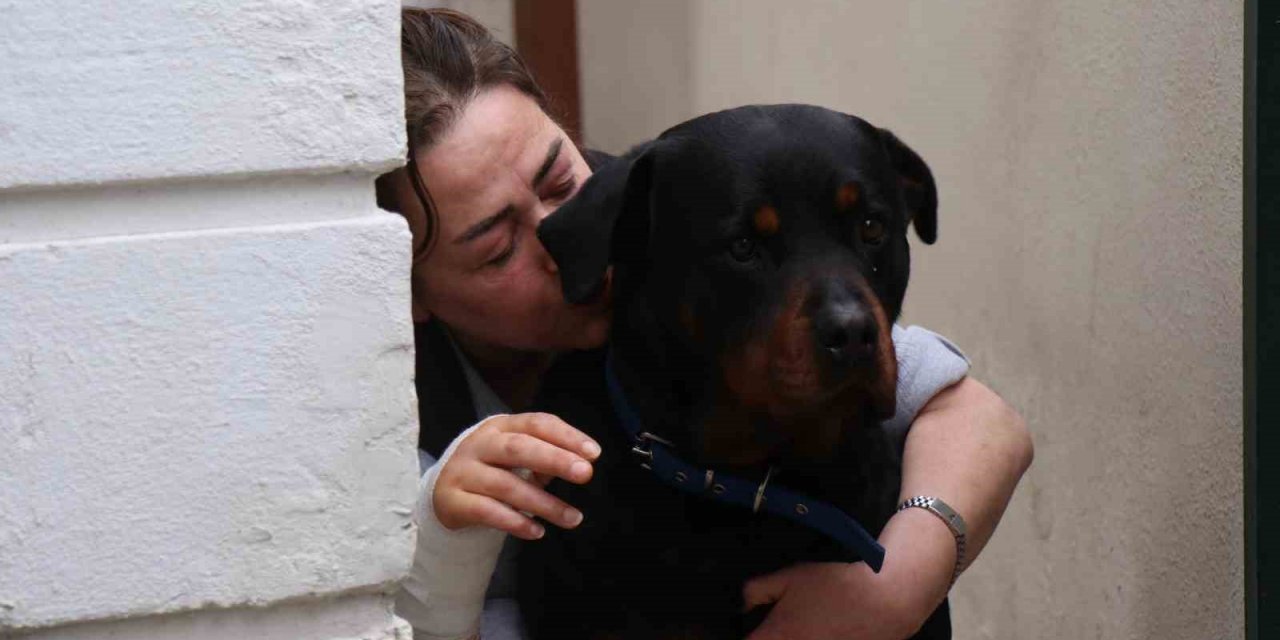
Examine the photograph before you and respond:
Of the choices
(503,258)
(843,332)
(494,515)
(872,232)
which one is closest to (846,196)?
(872,232)

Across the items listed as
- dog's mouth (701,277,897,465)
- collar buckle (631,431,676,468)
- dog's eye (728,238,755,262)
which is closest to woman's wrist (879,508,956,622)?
dog's mouth (701,277,897,465)

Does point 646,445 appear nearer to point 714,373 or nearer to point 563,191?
point 714,373

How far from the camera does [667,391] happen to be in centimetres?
207

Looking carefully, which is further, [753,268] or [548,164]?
[548,164]

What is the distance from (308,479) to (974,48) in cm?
221

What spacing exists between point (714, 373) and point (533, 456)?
0.36 metres

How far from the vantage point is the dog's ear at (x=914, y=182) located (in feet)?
7.20

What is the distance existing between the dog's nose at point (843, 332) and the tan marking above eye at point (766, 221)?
161 millimetres

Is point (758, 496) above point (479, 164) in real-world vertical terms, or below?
below

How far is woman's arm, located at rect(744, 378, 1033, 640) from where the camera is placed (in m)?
2.05

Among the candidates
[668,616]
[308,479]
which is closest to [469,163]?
[668,616]

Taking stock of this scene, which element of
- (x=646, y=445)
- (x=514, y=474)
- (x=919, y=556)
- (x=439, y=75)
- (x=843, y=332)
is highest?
(x=439, y=75)

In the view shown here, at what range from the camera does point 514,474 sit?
5.73ft

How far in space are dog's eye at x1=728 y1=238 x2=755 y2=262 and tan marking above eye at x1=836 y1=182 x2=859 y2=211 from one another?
0.35 ft
